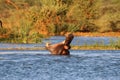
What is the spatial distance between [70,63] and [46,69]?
377 cm

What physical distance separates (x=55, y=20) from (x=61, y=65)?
4138cm

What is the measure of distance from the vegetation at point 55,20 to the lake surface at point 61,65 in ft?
26.9

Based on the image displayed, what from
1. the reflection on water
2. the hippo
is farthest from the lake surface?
the hippo

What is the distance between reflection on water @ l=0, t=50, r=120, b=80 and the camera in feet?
85.5

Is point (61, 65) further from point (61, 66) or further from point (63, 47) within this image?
point (63, 47)

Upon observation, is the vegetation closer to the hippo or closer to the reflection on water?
the reflection on water

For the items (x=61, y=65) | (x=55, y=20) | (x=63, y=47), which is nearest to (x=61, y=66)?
(x=61, y=65)

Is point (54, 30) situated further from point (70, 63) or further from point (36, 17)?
point (70, 63)

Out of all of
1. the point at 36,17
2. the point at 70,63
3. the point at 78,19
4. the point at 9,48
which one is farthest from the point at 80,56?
the point at 78,19

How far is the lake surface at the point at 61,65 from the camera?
26.1m

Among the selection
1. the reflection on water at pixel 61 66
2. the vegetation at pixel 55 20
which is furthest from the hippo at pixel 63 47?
the vegetation at pixel 55 20

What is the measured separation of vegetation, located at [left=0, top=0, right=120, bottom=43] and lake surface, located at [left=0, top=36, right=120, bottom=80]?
8203 mm

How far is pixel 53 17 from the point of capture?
71000 millimetres

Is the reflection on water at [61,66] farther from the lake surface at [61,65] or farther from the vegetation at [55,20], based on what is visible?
the vegetation at [55,20]
